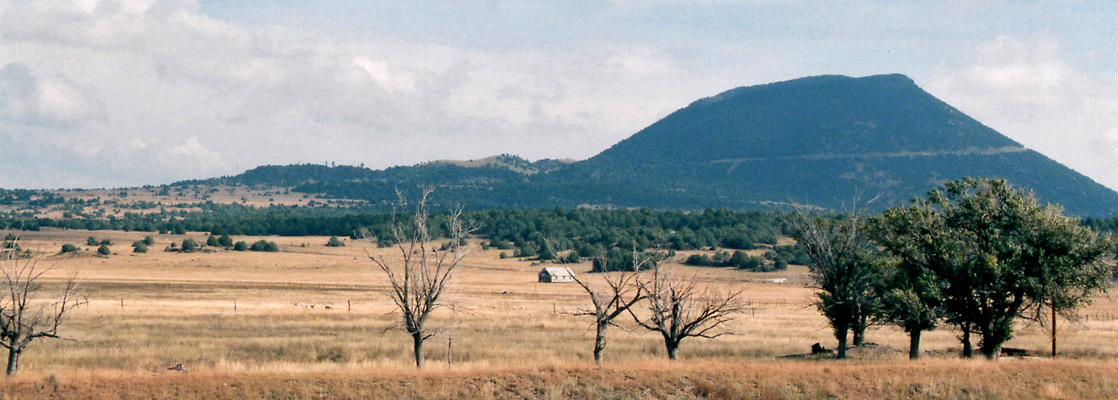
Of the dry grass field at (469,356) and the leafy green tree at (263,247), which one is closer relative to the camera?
the dry grass field at (469,356)

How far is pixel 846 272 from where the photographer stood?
3625cm

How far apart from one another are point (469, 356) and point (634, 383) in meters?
12.1

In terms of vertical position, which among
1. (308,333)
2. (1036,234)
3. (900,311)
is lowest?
(308,333)

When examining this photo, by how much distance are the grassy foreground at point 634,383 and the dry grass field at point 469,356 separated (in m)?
0.06

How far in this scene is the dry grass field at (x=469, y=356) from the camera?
85.6 ft

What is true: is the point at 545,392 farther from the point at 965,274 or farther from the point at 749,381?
the point at 965,274

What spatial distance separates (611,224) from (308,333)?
140 m

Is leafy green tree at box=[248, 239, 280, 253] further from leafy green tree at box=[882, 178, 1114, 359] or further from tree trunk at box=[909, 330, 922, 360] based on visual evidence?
leafy green tree at box=[882, 178, 1114, 359]

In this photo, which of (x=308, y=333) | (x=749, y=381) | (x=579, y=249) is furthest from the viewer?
(x=579, y=249)

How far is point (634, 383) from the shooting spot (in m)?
27.4

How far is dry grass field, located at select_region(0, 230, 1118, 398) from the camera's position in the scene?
26094 millimetres

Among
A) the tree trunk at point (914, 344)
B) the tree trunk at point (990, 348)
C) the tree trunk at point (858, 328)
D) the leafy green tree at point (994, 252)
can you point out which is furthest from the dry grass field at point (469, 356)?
the leafy green tree at point (994, 252)

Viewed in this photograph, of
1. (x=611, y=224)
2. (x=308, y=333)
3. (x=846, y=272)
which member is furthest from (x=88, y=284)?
(x=611, y=224)

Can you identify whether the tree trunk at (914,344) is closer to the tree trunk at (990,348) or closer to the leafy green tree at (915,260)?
the leafy green tree at (915,260)
